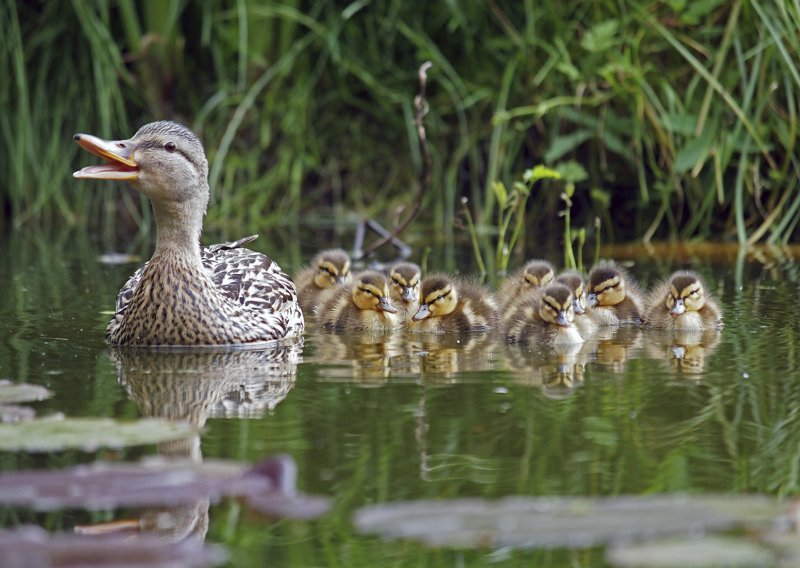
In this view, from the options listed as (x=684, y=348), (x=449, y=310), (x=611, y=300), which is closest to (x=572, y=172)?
(x=611, y=300)

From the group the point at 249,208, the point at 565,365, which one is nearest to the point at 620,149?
the point at 249,208

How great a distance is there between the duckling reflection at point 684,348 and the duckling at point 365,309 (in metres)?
1.00

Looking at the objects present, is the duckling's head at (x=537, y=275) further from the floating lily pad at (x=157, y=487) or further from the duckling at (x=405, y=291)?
the floating lily pad at (x=157, y=487)

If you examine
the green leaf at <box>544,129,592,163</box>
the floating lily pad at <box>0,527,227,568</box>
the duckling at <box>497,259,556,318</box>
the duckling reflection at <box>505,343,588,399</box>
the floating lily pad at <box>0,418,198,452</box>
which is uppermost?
the green leaf at <box>544,129,592,163</box>

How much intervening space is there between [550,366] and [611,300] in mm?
1107

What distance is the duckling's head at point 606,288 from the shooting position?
5586mm

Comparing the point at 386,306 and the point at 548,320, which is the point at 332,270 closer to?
the point at 386,306

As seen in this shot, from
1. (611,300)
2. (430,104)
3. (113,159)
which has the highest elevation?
(430,104)

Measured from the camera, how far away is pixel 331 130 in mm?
9844

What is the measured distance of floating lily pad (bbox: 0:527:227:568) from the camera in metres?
2.48

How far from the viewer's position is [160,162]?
199 inches

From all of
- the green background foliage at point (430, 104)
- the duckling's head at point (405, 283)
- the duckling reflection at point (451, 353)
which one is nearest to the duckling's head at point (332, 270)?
the duckling's head at point (405, 283)

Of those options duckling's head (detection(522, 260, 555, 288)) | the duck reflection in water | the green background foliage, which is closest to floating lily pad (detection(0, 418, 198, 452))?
the duck reflection in water

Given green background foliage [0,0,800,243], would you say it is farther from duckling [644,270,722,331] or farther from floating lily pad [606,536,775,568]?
floating lily pad [606,536,775,568]
